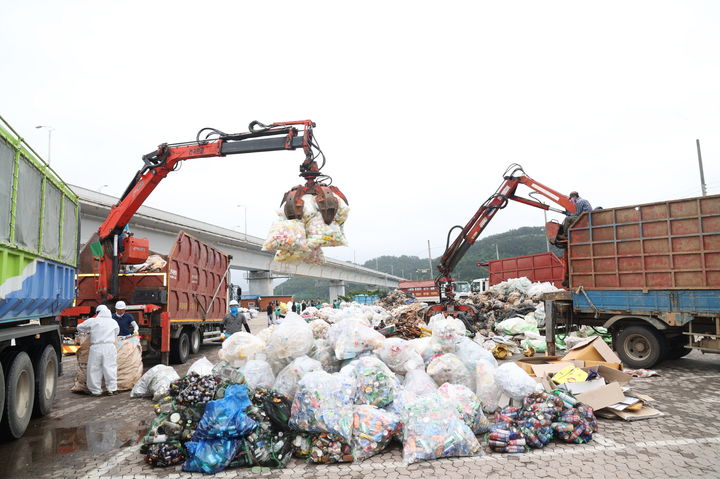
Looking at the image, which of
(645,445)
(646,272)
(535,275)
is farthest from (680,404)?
(535,275)

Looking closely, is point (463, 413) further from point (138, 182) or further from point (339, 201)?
point (138, 182)

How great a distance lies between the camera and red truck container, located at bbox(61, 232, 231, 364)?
8438 mm

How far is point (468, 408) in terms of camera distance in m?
4.30

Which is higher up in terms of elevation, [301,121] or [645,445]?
[301,121]

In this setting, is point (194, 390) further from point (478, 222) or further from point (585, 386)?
point (478, 222)

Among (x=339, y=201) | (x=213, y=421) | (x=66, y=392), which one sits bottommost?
(x=66, y=392)

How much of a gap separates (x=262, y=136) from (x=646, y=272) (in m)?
6.66

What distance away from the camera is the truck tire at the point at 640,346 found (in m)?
7.35

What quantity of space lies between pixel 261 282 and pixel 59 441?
32.7 m

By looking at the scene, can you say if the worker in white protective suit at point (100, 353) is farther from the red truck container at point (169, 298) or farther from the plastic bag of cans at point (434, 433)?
the plastic bag of cans at point (434, 433)

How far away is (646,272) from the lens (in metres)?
7.50

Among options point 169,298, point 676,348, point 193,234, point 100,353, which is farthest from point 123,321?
point 193,234

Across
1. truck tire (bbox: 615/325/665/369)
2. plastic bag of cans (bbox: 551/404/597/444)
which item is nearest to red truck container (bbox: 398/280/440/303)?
truck tire (bbox: 615/325/665/369)

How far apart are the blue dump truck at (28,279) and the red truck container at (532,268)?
15.8m
